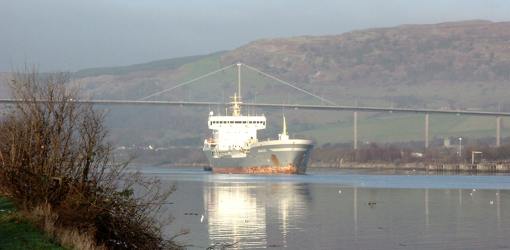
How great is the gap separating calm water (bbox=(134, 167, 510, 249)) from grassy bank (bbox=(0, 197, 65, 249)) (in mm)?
7090

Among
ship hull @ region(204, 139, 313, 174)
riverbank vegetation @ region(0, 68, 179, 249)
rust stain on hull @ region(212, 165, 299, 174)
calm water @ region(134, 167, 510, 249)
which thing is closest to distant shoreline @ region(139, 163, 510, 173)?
ship hull @ region(204, 139, 313, 174)

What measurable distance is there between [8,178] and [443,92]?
181098mm

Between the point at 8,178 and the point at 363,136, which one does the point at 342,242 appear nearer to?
the point at 8,178

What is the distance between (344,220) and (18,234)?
1656cm

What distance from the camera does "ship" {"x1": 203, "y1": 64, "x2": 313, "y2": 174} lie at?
276 feet

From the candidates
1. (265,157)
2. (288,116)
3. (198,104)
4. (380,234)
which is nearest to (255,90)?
(288,116)

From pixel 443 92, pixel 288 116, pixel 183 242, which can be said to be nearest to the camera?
pixel 183 242

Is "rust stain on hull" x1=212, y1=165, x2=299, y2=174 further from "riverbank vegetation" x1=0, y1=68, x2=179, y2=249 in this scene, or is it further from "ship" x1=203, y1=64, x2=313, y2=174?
"riverbank vegetation" x1=0, y1=68, x2=179, y2=249

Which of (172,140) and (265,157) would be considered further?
(172,140)

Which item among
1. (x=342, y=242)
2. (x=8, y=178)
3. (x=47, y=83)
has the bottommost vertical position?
(x=342, y=242)

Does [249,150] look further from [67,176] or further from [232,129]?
[67,176]

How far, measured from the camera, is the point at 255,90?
176m

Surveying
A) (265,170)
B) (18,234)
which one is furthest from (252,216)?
(265,170)

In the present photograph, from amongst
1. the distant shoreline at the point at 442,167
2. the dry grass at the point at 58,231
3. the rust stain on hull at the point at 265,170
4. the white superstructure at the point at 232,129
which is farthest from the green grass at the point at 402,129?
the dry grass at the point at 58,231
